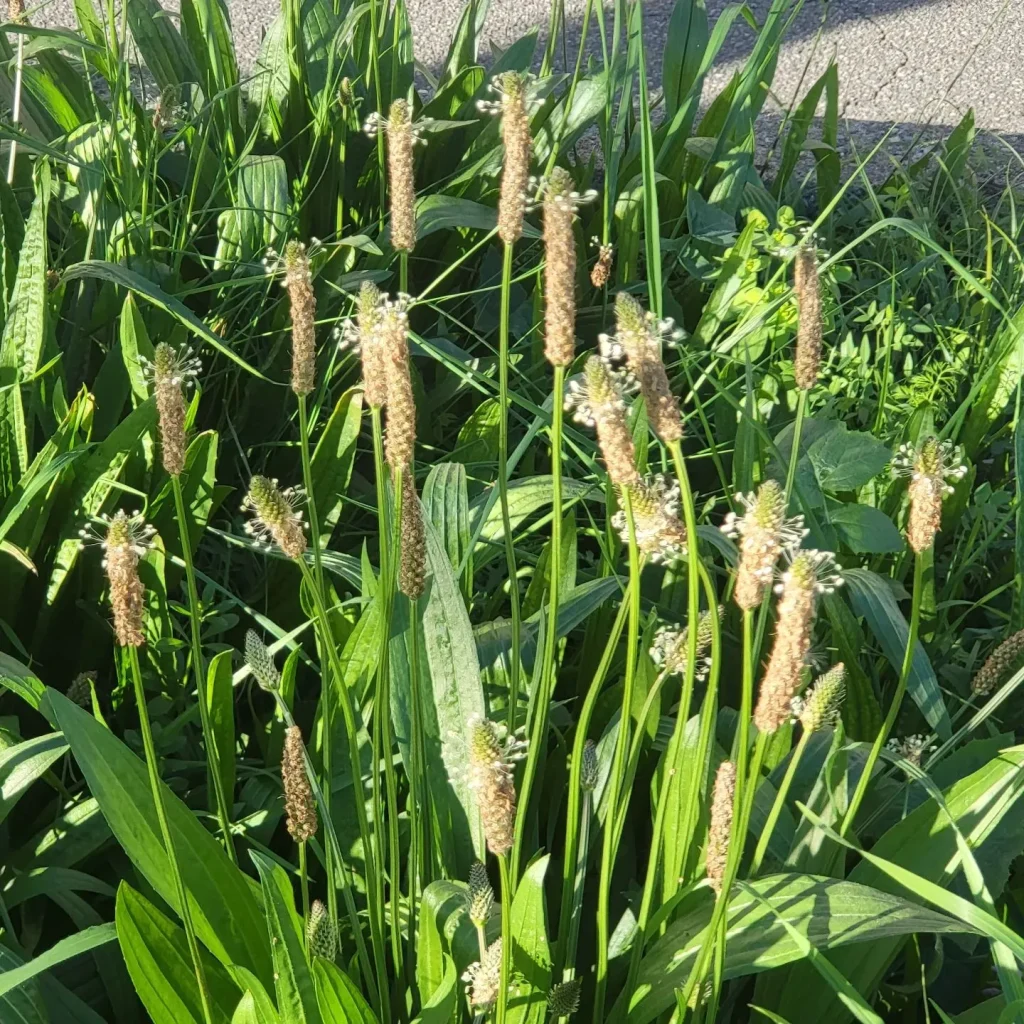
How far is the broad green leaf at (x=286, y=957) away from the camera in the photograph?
0.99m

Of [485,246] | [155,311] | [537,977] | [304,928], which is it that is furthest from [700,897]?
[485,246]

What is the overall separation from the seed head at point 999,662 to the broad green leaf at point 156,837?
77 centimetres

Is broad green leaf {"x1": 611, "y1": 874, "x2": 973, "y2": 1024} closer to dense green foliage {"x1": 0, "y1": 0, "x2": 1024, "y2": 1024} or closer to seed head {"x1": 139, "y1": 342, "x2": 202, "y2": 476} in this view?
dense green foliage {"x1": 0, "y1": 0, "x2": 1024, "y2": 1024}

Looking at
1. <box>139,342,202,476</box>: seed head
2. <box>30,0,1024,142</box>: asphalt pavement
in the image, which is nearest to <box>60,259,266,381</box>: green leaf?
<box>139,342,202,476</box>: seed head

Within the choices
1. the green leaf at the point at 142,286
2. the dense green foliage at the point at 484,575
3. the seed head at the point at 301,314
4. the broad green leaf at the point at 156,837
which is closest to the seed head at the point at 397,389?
the dense green foliage at the point at 484,575

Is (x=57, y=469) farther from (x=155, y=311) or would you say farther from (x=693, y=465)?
(x=693, y=465)

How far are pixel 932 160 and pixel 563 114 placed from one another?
1175 millimetres

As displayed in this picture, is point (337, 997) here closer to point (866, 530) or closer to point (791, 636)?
point (791, 636)

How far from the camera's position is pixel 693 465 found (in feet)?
7.09

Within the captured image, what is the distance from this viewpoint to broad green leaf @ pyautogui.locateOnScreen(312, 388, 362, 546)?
171 centimetres

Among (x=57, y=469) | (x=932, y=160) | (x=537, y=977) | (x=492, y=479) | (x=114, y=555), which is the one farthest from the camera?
(x=932, y=160)

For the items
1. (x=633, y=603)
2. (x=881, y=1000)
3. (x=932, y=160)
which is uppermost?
(x=633, y=603)

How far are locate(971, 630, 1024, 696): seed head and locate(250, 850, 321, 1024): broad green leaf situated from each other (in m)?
0.71

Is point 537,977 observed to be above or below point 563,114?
below
